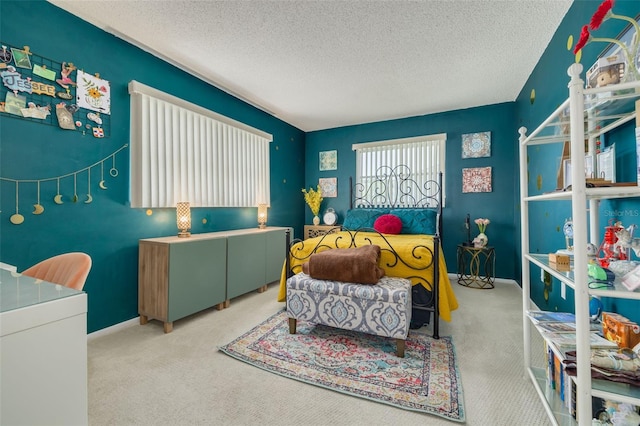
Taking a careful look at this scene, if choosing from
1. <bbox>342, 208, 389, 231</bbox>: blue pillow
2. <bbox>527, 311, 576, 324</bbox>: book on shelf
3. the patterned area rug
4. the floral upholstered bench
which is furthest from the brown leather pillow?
<bbox>342, 208, 389, 231</bbox>: blue pillow

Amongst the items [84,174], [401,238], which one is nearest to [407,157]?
[401,238]

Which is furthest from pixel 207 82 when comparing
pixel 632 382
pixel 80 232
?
pixel 632 382

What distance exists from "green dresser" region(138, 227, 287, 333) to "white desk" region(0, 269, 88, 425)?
1.67 meters

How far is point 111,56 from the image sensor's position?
7.66 feet

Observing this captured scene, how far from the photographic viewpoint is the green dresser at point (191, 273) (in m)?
2.32

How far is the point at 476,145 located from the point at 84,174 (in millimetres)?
4660

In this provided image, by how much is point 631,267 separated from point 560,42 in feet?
7.09

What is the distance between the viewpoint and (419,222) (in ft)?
11.2

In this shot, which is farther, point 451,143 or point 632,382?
point 451,143

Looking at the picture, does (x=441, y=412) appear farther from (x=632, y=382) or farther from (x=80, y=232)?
(x=80, y=232)

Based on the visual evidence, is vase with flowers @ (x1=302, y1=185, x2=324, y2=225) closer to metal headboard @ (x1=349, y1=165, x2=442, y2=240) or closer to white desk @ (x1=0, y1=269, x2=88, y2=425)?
metal headboard @ (x1=349, y1=165, x2=442, y2=240)

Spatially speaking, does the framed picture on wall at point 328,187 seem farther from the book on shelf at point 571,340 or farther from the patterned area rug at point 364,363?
the book on shelf at point 571,340

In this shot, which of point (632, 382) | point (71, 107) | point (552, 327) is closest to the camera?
point (632, 382)

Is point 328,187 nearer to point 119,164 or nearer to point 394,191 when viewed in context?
point 394,191
